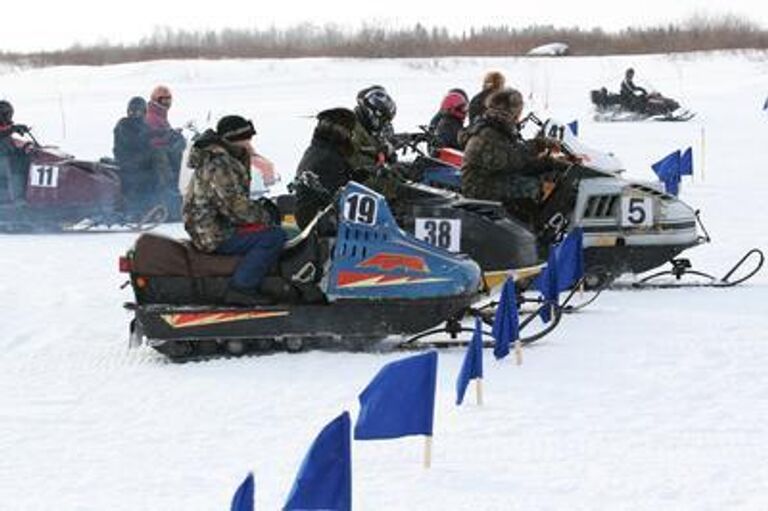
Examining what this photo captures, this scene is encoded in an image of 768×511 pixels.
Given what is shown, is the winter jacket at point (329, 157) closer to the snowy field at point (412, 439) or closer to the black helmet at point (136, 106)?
the snowy field at point (412, 439)

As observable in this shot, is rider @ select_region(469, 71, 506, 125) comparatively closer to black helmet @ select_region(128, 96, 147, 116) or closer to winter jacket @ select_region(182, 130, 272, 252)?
winter jacket @ select_region(182, 130, 272, 252)

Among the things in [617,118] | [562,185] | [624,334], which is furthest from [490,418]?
[617,118]

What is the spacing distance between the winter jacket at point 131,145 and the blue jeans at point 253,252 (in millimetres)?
6980

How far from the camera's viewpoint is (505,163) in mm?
9430

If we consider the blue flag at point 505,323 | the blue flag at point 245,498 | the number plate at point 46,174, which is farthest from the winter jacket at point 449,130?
the blue flag at point 245,498

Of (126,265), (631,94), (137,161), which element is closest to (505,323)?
(126,265)

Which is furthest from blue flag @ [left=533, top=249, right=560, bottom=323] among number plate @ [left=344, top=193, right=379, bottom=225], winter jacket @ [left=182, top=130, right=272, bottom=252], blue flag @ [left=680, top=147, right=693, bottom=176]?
blue flag @ [left=680, top=147, right=693, bottom=176]

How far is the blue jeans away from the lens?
7.60 metres

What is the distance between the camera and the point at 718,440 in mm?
5602

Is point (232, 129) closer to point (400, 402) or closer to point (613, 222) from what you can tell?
point (400, 402)

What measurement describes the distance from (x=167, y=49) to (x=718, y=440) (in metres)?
54.5

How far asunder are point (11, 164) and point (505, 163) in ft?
21.5

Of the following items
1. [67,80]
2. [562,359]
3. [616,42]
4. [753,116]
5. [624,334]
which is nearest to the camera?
[562,359]

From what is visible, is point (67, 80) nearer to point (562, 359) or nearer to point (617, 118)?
point (617, 118)
